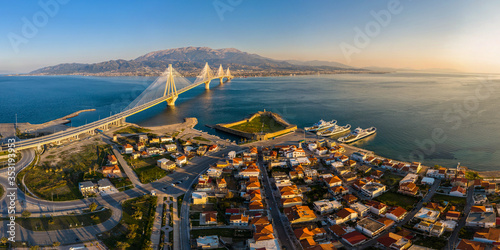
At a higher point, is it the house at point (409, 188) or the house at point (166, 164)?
the house at point (166, 164)

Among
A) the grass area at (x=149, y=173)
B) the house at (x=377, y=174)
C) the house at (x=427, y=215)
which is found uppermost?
the grass area at (x=149, y=173)

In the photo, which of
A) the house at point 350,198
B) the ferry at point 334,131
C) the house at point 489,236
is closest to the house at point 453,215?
the house at point 489,236

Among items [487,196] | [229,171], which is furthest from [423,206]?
[229,171]

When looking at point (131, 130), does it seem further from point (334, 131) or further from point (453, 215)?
point (453, 215)

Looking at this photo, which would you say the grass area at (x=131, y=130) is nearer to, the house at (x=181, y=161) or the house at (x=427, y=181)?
the house at (x=181, y=161)

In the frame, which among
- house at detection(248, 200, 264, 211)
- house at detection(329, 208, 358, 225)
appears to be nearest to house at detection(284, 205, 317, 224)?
house at detection(329, 208, 358, 225)

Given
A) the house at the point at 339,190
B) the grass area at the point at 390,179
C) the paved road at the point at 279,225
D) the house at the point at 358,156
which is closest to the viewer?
the paved road at the point at 279,225
